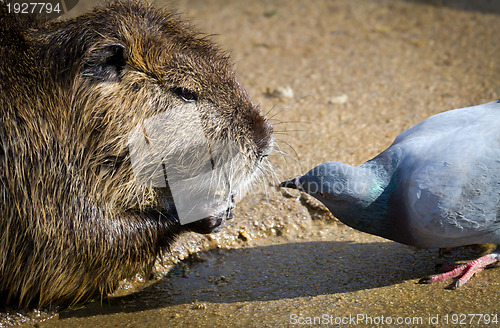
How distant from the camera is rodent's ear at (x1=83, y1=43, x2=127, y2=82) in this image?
2828mm

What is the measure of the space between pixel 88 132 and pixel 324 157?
5.70ft

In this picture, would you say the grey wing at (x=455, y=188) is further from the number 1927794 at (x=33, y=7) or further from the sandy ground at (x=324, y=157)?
the number 1927794 at (x=33, y=7)

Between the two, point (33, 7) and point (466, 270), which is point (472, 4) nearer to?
point (466, 270)

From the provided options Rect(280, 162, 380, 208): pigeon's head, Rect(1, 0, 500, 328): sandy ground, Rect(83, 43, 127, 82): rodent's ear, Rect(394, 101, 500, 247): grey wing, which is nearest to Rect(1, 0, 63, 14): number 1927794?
Rect(83, 43, 127, 82): rodent's ear

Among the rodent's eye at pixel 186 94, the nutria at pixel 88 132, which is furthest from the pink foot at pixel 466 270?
the rodent's eye at pixel 186 94

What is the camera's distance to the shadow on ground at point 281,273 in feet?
10.2

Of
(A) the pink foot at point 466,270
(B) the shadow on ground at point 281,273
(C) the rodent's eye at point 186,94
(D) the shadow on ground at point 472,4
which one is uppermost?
(D) the shadow on ground at point 472,4

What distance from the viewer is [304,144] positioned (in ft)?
14.1

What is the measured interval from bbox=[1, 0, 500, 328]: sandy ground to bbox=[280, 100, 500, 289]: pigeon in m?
0.27

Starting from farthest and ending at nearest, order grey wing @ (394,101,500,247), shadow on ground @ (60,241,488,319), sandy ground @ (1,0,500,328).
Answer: shadow on ground @ (60,241,488,319) → sandy ground @ (1,0,500,328) → grey wing @ (394,101,500,247)

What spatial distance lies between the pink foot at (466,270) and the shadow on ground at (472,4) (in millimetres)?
4124

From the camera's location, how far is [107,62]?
288cm

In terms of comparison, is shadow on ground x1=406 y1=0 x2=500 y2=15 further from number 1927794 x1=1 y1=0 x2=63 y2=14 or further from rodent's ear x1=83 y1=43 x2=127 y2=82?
rodent's ear x1=83 y1=43 x2=127 y2=82

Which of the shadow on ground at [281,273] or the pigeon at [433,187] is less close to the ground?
the pigeon at [433,187]
